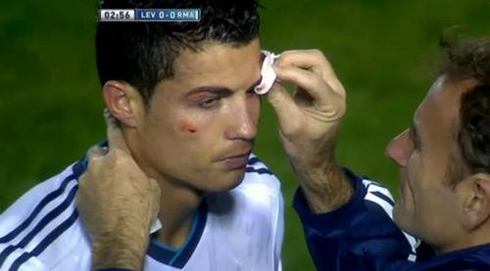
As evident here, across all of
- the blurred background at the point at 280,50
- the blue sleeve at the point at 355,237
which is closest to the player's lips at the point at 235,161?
the blue sleeve at the point at 355,237

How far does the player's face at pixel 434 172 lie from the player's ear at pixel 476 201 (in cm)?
2

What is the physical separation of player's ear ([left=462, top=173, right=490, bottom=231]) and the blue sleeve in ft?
0.75

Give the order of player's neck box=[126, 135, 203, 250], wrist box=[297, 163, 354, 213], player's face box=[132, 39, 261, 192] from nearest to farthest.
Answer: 1. player's face box=[132, 39, 261, 192]
2. player's neck box=[126, 135, 203, 250]
3. wrist box=[297, 163, 354, 213]

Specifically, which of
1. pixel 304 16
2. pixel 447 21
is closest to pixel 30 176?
pixel 304 16

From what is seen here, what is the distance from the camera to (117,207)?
1.88 meters

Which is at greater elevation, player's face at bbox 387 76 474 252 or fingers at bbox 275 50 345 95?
fingers at bbox 275 50 345 95

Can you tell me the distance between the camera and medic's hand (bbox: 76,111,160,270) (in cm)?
185

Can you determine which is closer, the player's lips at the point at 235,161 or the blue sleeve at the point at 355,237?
the player's lips at the point at 235,161

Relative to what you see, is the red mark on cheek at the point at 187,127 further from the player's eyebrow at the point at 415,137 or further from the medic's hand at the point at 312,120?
the player's eyebrow at the point at 415,137

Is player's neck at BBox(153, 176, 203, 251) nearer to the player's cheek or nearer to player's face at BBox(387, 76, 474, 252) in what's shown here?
the player's cheek

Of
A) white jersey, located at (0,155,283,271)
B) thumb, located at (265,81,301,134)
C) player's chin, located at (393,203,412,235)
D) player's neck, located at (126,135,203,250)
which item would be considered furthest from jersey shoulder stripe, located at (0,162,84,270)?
player's chin, located at (393,203,412,235)

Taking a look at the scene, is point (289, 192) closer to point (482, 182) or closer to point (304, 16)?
point (304, 16)

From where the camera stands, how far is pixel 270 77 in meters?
1.96

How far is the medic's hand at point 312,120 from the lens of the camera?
77.5 inches
